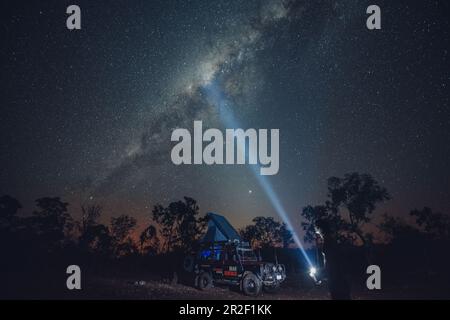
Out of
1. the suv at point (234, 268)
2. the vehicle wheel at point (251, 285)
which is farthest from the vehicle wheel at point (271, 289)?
the vehicle wheel at point (251, 285)

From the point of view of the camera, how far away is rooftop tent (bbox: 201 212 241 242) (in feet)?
81.0

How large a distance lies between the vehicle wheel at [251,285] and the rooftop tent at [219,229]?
31.1 feet

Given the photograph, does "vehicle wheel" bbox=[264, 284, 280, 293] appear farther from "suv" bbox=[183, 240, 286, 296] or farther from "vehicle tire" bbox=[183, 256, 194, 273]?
"vehicle tire" bbox=[183, 256, 194, 273]

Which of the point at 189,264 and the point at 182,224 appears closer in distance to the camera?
the point at 189,264

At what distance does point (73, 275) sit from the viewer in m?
15.8

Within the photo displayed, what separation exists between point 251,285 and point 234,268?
1.16 metres

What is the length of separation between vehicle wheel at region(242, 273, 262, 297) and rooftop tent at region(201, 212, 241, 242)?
9465 millimetres

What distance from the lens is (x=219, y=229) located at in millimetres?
25203

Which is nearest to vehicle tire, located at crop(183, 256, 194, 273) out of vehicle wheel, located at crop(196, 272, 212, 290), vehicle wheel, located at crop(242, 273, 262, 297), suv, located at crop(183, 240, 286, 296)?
suv, located at crop(183, 240, 286, 296)

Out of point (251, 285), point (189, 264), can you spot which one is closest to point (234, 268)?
point (251, 285)

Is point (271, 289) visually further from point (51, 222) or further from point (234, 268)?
point (51, 222)
